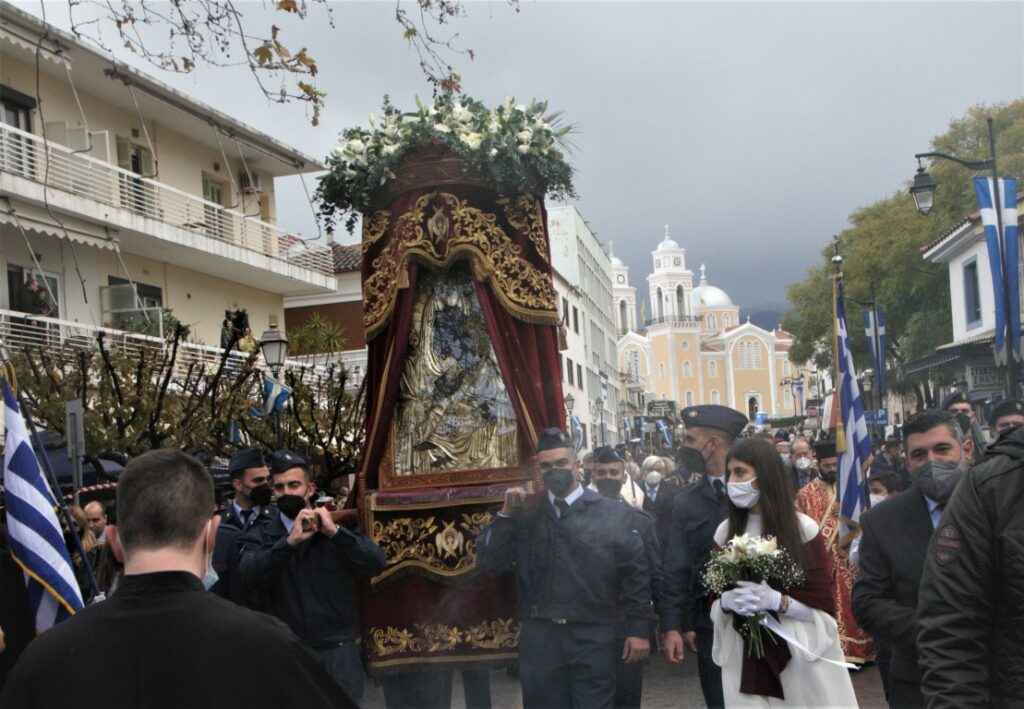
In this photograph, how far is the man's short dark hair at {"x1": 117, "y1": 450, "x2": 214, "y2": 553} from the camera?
9.82 ft

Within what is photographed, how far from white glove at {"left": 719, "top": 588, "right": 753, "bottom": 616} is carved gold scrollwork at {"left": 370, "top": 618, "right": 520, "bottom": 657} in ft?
8.66

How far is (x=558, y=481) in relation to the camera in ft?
23.5

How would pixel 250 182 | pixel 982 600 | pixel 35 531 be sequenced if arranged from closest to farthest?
pixel 982 600
pixel 35 531
pixel 250 182

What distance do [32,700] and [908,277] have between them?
51.0 m

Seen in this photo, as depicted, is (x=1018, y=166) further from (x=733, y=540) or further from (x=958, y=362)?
(x=733, y=540)

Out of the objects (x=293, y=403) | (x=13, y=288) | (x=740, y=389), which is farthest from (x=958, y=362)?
(x=740, y=389)

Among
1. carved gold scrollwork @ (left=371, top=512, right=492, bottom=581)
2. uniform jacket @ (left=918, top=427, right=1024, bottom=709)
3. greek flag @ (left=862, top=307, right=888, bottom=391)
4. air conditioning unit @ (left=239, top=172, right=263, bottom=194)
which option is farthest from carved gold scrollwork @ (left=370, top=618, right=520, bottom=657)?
greek flag @ (left=862, top=307, right=888, bottom=391)

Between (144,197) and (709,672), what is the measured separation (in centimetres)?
2219

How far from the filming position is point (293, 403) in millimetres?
20000

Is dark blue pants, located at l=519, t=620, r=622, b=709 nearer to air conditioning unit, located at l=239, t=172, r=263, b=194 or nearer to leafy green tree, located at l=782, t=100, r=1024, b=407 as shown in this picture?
air conditioning unit, located at l=239, t=172, r=263, b=194

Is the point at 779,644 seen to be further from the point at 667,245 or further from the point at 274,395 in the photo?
the point at 667,245

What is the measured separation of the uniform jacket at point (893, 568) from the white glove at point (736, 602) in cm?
51

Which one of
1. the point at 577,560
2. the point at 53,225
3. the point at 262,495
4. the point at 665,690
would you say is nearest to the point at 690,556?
the point at 577,560

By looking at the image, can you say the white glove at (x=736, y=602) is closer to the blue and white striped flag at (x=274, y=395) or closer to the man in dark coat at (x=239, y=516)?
the man in dark coat at (x=239, y=516)
